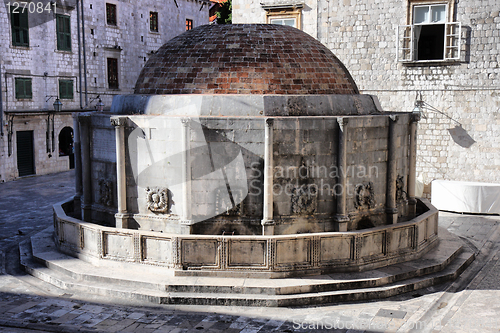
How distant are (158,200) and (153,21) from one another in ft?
83.3

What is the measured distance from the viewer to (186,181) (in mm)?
12039

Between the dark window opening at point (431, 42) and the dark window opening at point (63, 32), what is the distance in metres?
18.4

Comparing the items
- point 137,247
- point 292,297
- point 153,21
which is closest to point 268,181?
point 292,297

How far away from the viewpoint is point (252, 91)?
12898 mm

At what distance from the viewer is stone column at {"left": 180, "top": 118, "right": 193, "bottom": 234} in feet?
39.1

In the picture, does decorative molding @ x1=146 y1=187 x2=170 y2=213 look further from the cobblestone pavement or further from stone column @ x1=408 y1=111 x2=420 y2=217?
stone column @ x1=408 y1=111 x2=420 y2=217

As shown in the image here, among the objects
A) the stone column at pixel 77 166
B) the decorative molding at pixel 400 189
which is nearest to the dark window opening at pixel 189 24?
the stone column at pixel 77 166

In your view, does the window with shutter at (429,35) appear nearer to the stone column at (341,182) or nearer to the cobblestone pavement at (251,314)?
the stone column at (341,182)

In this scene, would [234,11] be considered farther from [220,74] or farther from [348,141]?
[348,141]

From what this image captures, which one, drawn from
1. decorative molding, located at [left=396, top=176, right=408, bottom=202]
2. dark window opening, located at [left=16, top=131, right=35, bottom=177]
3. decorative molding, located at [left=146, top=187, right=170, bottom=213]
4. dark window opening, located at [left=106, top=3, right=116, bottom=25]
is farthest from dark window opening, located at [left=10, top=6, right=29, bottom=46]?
decorative molding, located at [left=396, top=176, right=408, bottom=202]

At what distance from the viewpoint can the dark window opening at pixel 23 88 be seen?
87.1 ft

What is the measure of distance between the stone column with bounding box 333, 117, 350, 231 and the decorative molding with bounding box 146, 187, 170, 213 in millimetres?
3918

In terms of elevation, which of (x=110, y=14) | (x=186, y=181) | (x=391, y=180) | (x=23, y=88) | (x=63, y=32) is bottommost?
(x=391, y=180)

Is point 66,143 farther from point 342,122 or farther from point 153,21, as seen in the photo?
point 342,122
